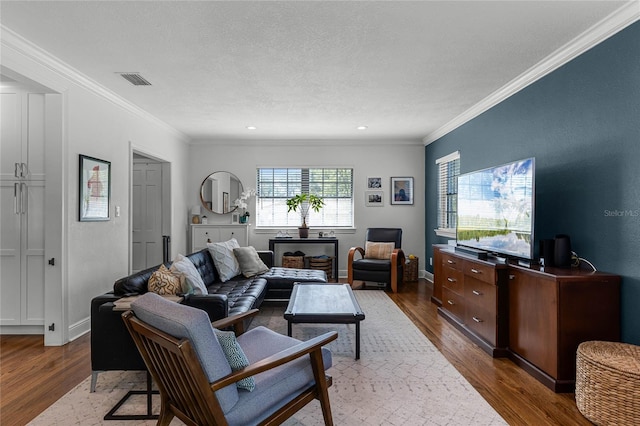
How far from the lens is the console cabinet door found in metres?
2.37

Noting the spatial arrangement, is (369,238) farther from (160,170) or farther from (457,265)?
(160,170)

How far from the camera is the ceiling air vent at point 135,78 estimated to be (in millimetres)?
3346

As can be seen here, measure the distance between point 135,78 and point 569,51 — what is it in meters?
3.90

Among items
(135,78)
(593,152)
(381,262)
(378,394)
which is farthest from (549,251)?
(135,78)

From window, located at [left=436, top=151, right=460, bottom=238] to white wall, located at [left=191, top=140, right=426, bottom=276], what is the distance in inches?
32.6

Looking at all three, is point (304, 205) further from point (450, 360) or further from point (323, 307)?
point (450, 360)

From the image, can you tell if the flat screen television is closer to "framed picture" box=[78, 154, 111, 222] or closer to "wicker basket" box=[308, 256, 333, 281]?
"wicker basket" box=[308, 256, 333, 281]

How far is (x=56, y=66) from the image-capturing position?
307cm

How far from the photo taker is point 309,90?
3787 millimetres

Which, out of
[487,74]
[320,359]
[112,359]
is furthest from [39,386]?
[487,74]

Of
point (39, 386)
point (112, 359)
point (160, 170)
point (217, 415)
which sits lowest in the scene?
point (39, 386)

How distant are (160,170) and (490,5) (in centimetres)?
510

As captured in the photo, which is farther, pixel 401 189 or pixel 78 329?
pixel 401 189

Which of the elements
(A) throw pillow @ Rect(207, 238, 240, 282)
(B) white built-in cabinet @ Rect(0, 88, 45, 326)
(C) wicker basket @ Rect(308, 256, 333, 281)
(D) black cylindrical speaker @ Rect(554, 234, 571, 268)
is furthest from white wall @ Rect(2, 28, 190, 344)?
(D) black cylindrical speaker @ Rect(554, 234, 571, 268)
